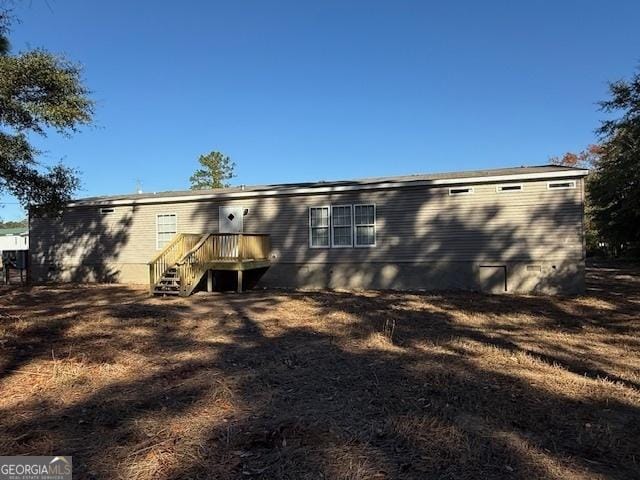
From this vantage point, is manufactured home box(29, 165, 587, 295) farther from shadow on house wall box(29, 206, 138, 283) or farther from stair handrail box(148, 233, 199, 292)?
shadow on house wall box(29, 206, 138, 283)

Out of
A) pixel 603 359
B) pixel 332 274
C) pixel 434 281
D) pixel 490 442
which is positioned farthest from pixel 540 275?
pixel 490 442

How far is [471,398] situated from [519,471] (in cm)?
133

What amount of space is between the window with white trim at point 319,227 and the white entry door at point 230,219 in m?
2.40

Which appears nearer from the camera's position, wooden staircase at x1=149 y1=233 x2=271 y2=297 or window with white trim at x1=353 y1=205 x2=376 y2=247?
wooden staircase at x1=149 y1=233 x2=271 y2=297

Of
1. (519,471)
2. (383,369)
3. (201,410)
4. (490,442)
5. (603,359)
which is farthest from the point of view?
(603,359)

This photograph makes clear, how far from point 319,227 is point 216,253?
3218mm

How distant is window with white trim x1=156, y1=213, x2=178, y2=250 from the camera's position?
17.3 metres

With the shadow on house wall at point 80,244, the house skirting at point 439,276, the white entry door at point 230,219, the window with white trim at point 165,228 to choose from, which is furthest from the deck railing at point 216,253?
the shadow on house wall at point 80,244

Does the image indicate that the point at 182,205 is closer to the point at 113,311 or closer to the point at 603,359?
the point at 113,311

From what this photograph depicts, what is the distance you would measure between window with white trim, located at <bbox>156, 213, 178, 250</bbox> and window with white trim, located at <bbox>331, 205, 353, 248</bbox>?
18.2 ft

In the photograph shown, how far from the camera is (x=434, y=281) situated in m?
14.4

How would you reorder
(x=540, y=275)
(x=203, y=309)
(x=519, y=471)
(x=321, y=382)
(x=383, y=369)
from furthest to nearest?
1. (x=540, y=275)
2. (x=203, y=309)
3. (x=383, y=369)
4. (x=321, y=382)
5. (x=519, y=471)

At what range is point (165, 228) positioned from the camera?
57.2ft

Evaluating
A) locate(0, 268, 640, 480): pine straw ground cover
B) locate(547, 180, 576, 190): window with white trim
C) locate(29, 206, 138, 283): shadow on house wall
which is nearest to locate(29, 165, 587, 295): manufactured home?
locate(547, 180, 576, 190): window with white trim
